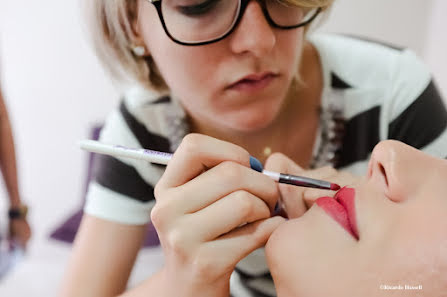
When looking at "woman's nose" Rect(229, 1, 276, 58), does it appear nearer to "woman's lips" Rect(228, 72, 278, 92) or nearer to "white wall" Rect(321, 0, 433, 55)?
"woman's lips" Rect(228, 72, 278, 92)

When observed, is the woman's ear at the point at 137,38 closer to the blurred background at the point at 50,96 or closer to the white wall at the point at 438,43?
the white wall at the point at 438,43

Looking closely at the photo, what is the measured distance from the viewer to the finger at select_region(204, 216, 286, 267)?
0.43 metres

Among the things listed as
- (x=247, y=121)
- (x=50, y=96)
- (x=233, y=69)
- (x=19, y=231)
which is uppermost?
(x=233, y=69)

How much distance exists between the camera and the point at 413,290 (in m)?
0.38

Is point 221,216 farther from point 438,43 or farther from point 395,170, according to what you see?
point 438,43

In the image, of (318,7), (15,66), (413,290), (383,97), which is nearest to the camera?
(413,290)

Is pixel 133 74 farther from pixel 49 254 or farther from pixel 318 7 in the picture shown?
pixel 49 254

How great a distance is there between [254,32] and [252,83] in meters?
0.10

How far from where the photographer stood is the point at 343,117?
2.49 ft

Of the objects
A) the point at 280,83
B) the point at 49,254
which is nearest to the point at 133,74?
the point at 280,83

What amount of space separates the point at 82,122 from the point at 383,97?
1.60 meters

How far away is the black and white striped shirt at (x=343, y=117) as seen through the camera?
27.9 inches

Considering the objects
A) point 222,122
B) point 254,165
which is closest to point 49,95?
point 222,122

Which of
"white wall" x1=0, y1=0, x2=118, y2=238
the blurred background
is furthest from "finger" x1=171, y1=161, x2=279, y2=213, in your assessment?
"white wall" x1=0, y1=0, x2=118, y2=238
